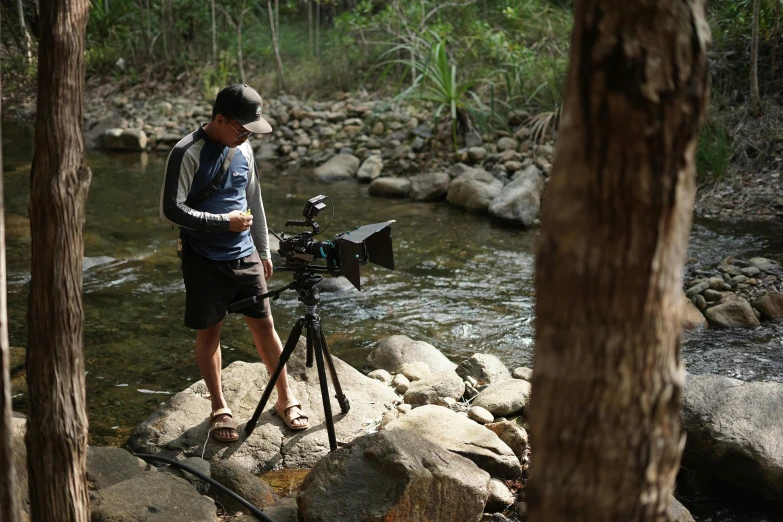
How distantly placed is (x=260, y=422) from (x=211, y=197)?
1.06 m

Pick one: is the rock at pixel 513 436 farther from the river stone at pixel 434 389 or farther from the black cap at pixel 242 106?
the black cap at pixel 242 106

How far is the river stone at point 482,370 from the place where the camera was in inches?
169

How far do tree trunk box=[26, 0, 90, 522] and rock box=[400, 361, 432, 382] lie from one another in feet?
7.72

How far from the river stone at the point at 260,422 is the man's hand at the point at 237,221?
3.08 ft

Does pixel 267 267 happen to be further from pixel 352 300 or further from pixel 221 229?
pixel 352 300

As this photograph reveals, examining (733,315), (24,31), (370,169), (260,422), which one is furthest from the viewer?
(24,31)

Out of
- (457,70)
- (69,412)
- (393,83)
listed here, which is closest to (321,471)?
(69,412)

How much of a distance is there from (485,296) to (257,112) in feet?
10.6

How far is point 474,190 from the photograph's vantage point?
8492 mm

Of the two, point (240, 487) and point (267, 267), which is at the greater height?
point (267, 267)

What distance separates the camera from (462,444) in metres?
3.26

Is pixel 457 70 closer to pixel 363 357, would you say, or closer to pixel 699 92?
pixel 363 357

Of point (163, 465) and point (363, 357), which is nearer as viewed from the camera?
point (163, 465)

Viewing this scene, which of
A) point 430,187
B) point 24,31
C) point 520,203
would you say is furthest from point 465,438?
point 24,31
